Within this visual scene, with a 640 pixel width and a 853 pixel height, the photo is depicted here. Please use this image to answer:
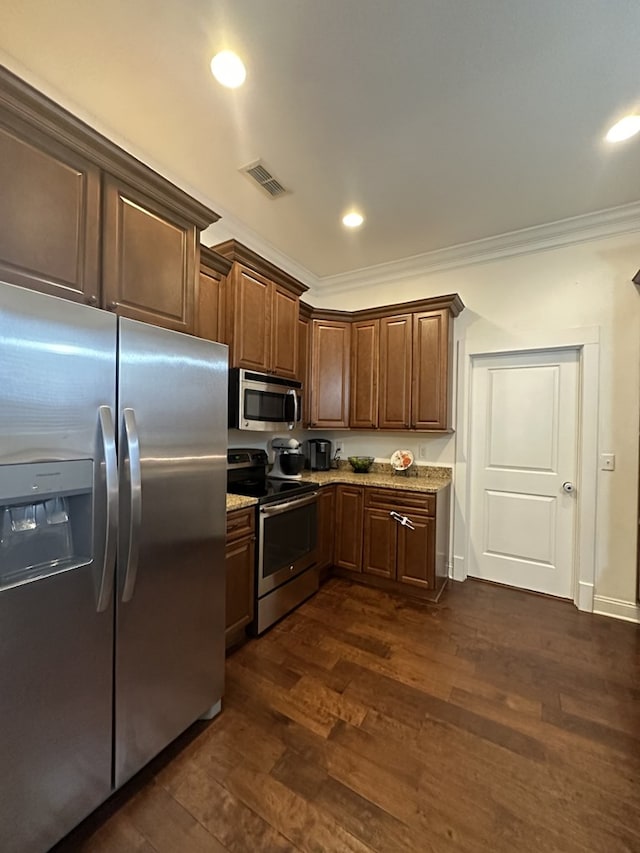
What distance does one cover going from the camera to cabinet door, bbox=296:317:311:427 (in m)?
3.56

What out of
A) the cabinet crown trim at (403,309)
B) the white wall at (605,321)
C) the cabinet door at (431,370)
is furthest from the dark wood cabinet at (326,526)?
the white wall at (605,321)

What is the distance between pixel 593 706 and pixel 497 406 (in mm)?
2211

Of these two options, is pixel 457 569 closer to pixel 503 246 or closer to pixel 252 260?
pixel 503 246

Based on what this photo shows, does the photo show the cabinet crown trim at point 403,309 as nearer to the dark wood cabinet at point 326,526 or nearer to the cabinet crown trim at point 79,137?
the dark wood cabinet at point 326,526

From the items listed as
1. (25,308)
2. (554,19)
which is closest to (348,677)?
(25,308)

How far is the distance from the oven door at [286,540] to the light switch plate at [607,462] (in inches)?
90.4

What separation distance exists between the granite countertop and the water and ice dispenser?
6.61ft

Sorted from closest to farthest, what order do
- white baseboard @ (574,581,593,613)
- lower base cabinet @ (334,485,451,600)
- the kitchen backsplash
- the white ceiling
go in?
the white ceiling → white baseboard @ (574,581,593,613) → lower base cabinet @ (334,485,451,600) → the kitchen backsplash

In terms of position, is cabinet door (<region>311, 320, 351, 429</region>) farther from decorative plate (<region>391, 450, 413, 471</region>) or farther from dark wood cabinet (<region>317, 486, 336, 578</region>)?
dark wood cabinet (<region>317, 486, 336, 578</region>)

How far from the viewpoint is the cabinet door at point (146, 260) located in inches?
61.5

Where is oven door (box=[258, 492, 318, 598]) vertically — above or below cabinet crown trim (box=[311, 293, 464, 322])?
below

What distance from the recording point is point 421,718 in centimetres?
176

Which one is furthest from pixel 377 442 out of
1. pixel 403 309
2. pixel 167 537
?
pixel 167 537

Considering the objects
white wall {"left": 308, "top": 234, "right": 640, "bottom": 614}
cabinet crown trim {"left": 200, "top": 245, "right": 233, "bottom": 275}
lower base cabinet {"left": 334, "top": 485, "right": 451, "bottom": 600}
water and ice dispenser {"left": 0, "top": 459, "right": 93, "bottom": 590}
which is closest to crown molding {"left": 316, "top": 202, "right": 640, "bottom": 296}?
white wall {"left": 308, "top": 234, "right": 640, "bottom": 614}
